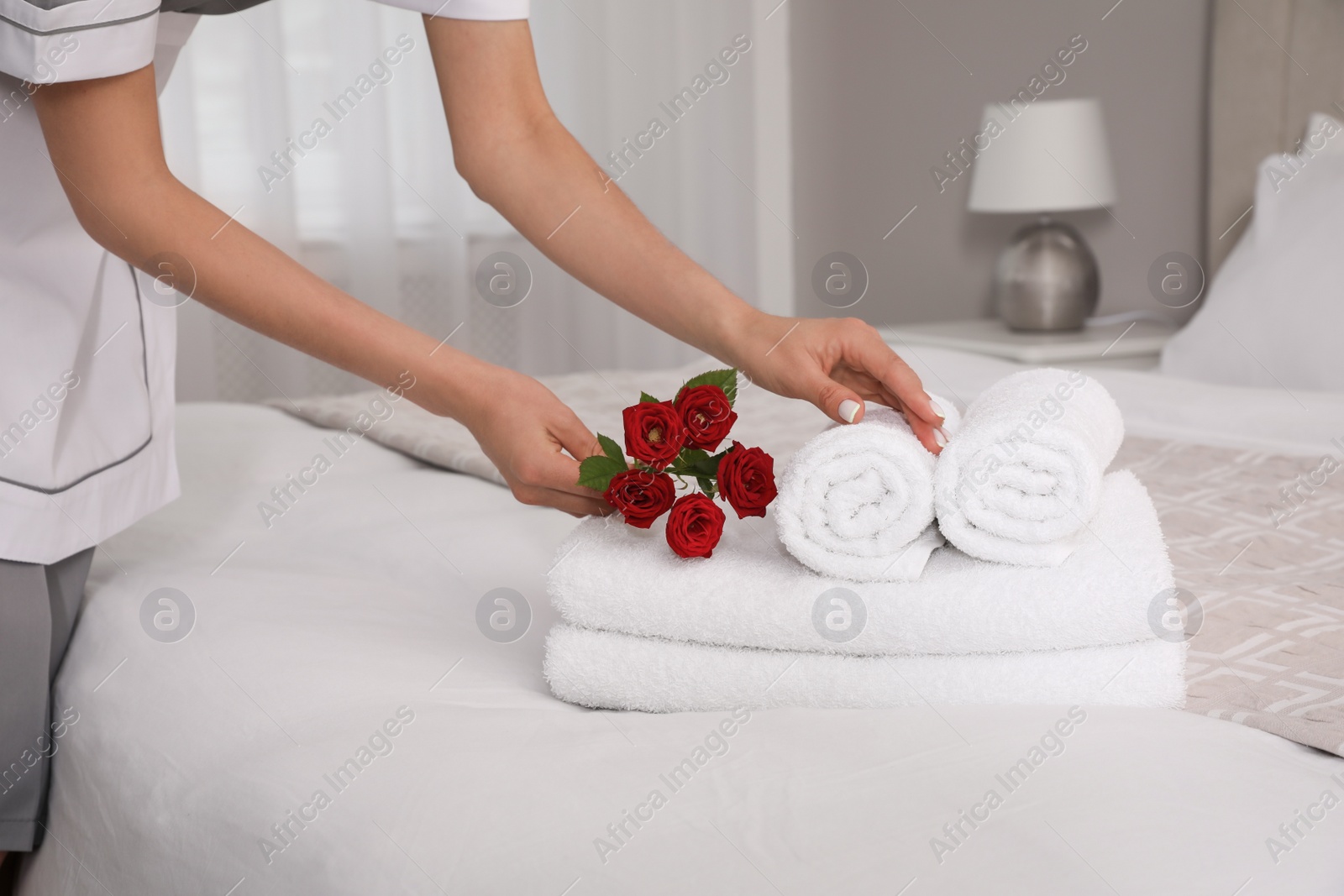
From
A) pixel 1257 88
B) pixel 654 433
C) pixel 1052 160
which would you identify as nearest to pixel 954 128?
pixel 1052 160

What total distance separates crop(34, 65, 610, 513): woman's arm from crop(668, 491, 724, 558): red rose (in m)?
0.10

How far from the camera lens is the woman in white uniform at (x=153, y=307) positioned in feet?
2.83

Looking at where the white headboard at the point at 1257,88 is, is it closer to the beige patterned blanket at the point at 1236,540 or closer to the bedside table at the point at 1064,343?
the bedside table at the point at 1064,343

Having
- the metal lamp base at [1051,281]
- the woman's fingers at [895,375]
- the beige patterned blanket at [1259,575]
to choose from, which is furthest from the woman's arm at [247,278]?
the metal lamp base at [1051,281]

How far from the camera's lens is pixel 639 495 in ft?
2.58

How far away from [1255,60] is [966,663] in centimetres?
221

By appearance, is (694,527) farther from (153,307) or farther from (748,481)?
(153,307)

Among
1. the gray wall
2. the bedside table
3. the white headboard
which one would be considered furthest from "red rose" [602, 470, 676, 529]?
the gray wall

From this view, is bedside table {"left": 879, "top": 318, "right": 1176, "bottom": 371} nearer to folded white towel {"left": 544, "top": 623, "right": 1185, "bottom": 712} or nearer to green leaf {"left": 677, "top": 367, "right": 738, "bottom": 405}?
green leaf {"left": 677, "top": 367, "right": 738, "bottom": 405}

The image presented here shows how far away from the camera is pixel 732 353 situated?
99 cm

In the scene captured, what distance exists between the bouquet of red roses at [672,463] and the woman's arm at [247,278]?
0.21 feet

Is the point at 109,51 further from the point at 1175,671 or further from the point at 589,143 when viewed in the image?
the point at 589,143

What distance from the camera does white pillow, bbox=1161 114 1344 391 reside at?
1879 millimetres

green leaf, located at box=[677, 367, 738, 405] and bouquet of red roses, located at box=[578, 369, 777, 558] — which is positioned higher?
green leaf, located at box=[677, 367, 738, 405]
